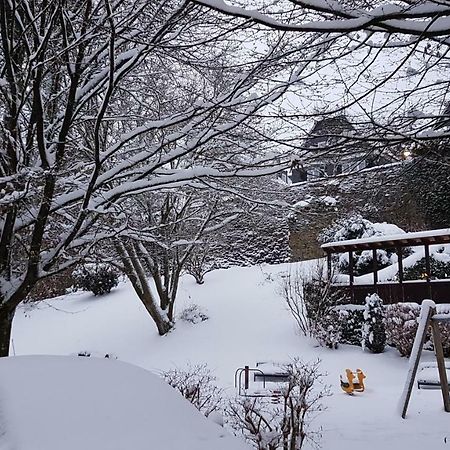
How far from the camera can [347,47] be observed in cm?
345

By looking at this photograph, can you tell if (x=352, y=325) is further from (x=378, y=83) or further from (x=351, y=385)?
(x=378, y=83)

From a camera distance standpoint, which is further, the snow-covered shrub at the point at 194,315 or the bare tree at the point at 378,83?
the snow-covered shrub at the point at 194,315

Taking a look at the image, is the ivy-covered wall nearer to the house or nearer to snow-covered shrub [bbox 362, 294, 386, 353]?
snow-covered shrub [bbox 362, 294, 386, 353]

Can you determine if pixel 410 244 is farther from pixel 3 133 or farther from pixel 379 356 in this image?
pixel 3 133

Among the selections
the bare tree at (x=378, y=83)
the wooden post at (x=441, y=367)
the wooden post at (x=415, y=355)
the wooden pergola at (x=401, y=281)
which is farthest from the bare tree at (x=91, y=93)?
the wooden pergola at (x=401, y=281)

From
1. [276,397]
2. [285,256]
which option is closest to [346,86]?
[276,397]

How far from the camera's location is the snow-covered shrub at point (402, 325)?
404 inches

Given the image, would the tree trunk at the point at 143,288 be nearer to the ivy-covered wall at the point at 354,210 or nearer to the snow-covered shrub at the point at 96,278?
the snow-covered shrub at the point at 96,278

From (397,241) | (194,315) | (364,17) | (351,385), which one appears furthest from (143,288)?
(364,17)

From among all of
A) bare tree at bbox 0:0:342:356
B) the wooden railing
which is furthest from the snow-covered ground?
bare tree at bbox 0:0:342:356

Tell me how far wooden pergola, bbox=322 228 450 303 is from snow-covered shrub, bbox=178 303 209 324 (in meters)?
3.80

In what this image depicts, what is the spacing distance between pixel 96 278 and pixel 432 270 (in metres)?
10.8

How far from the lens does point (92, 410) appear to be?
7.10ft

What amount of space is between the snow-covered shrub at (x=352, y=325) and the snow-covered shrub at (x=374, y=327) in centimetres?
55
